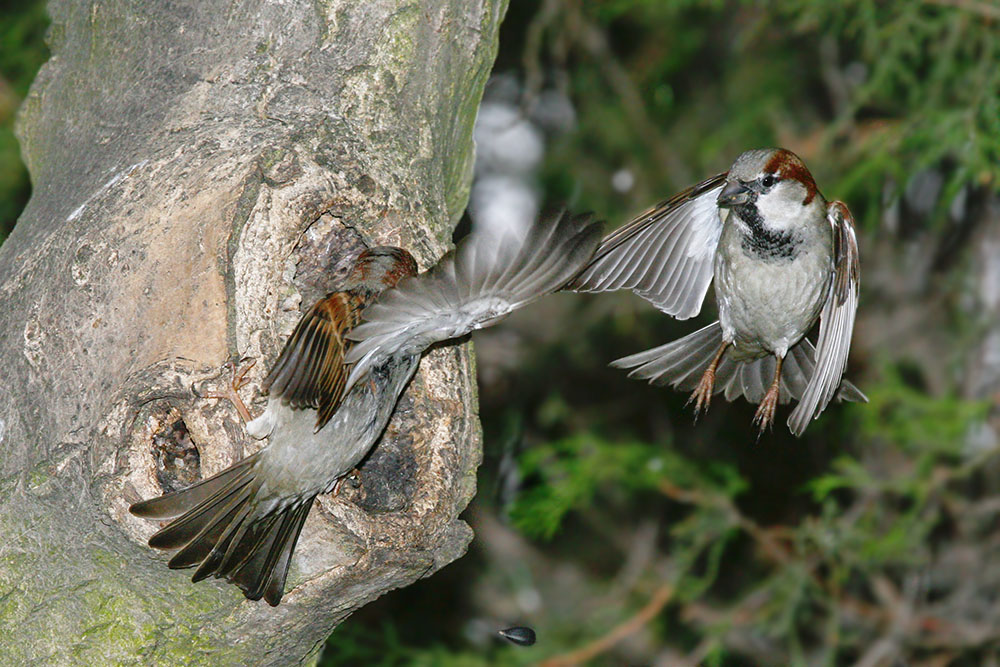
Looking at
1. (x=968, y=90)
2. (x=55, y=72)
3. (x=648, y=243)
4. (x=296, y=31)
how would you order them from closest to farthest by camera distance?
(x=296, y=31) < (x=55, y=72) < (x=648, y=243) < (x=968, y=90)

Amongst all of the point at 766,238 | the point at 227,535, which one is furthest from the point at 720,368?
the point at 227,535

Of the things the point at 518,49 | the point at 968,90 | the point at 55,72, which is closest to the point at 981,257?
the point at 968,90

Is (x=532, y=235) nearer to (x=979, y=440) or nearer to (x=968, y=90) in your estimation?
(x=968, y=90)

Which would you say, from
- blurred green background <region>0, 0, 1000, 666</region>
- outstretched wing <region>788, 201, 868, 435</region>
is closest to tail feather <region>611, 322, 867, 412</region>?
outstretched wing <region>788, 201, 868, 435</region>

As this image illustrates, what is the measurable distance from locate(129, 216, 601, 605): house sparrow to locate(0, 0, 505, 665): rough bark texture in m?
0.06

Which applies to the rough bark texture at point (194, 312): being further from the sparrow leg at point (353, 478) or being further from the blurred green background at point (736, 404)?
the blurred green background at point (736, 404)

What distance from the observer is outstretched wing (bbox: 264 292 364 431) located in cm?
232

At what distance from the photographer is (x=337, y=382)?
2.46 metres

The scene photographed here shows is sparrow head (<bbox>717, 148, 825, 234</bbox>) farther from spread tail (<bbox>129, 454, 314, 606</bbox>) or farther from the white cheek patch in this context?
spread tail (<bbox>129, 454, 314, 606</bbox>)

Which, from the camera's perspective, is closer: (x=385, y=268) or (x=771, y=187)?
(x=385, y=268)

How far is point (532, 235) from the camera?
2199 mm

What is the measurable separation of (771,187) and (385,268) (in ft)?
3.45

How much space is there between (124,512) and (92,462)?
122 millimetres

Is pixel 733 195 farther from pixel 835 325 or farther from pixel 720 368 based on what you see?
pixel 720 368
